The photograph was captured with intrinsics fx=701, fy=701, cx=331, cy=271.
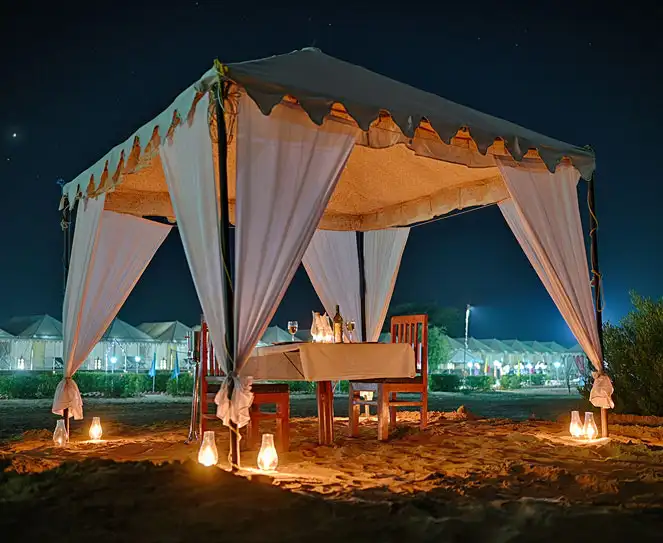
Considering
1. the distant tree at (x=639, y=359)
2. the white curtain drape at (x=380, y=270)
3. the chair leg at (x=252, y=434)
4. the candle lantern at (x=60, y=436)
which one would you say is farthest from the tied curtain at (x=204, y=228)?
the distant tree at (x=639, y=359)

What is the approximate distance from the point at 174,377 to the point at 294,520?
44.2 feet

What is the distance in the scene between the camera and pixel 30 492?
9.91 ft

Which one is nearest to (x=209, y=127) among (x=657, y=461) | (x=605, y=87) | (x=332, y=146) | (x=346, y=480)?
(x=332, y=146)

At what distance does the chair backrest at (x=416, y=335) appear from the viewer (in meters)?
5.86

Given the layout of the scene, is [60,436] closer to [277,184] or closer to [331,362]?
[331,362]

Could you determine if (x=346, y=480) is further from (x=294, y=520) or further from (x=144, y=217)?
(x=144, y=217)

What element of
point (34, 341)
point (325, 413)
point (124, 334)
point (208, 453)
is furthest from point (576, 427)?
point (34, 341)

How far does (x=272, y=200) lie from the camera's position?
3963mm

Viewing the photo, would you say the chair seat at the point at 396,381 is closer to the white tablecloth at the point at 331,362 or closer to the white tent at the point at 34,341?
the white tablecloth at the point at 331,362

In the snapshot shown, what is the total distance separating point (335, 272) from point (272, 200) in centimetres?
360

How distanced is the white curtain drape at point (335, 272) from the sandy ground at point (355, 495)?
2.64 meters

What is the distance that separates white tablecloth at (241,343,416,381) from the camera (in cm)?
451

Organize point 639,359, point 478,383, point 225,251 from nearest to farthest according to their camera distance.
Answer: point 225,251 < point 639,359 < point 478,383

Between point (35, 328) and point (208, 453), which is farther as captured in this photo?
point (35, 328)
